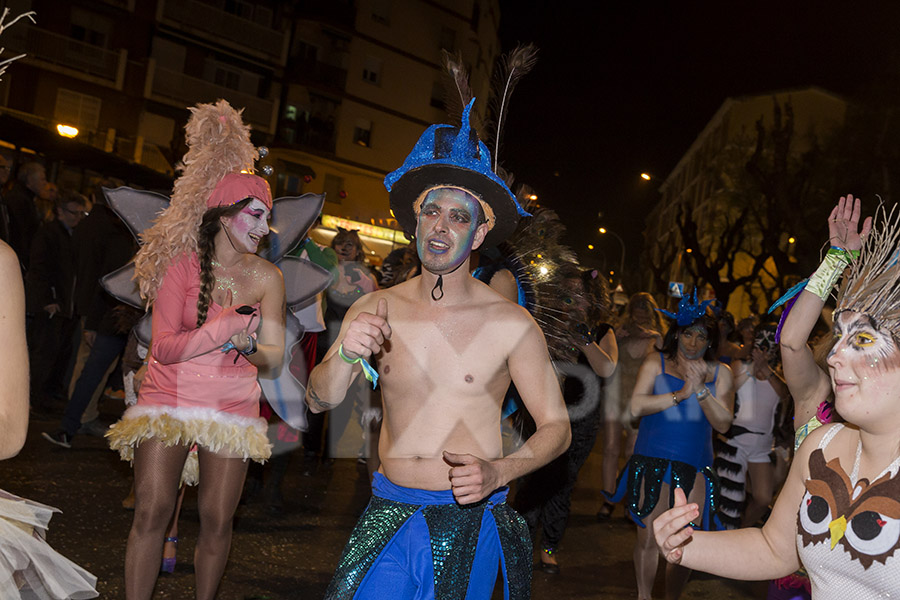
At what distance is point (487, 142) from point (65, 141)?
46.7 ft

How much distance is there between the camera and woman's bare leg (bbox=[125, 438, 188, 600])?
12.0 ft

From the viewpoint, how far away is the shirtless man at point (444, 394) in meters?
2.75

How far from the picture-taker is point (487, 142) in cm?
374

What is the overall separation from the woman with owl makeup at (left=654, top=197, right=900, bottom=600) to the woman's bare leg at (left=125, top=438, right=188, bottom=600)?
2334 millimetres

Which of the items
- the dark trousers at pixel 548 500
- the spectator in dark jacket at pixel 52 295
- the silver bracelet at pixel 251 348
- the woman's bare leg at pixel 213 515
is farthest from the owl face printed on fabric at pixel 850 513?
the spectator in dark jacket at pixel 52 295

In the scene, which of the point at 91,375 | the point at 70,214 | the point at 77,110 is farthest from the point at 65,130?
the point at 77,110

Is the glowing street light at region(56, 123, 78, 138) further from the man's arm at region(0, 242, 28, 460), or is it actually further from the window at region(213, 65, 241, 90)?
the man's arm at region(0, 242, 28, 460)

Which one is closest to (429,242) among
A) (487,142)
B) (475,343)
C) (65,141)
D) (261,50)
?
(475,343)

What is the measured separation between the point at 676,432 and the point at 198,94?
2637 centimetres

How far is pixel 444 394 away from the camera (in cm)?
301

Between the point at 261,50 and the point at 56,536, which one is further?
the point at 261,50

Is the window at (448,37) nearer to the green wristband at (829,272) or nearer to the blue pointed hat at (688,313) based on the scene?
the blue pointed hat at (688,313)

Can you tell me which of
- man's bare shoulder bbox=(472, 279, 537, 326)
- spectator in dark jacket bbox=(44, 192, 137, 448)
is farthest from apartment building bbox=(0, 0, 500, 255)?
man's bare shoulder bbox=(472, 279, 537, 326)

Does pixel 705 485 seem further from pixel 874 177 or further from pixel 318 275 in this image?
pixel 874 177
